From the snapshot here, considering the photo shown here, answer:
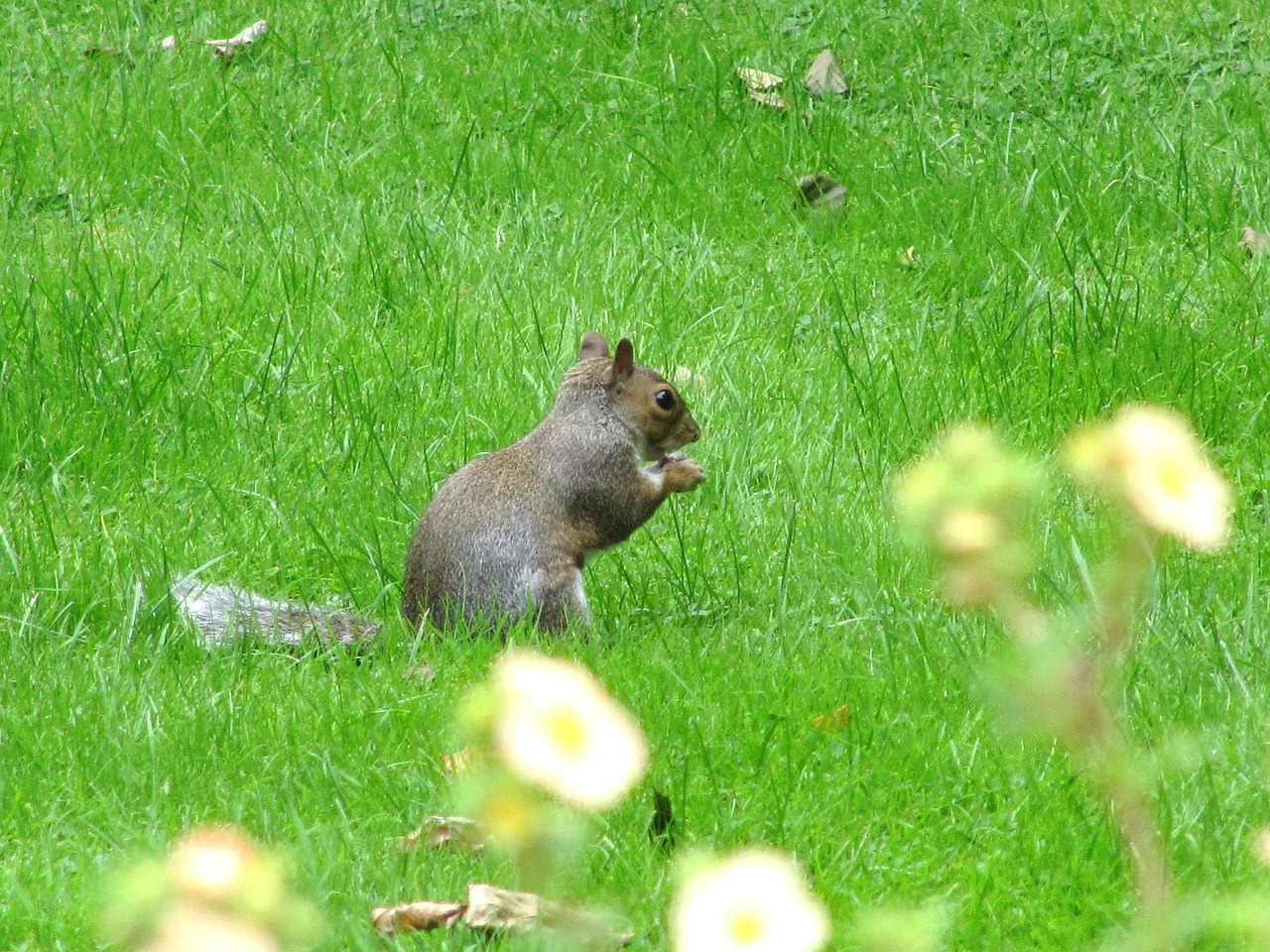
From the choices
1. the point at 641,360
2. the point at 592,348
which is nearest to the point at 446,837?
the point at 592,348

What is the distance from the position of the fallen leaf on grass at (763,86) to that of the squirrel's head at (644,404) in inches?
94.5

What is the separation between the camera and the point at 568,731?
1.99 feet

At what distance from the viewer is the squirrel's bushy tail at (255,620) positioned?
3.25 metres

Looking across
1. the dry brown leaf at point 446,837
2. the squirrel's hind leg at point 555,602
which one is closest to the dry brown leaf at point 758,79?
the squirrel's hind leg at point 555,602

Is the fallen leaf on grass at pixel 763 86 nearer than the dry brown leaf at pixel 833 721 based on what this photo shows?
No

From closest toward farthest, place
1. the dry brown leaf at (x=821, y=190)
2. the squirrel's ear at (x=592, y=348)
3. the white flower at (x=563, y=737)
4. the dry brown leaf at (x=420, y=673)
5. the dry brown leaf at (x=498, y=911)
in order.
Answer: the white flower at (x=563, y=737), the dry brown leaf at (x=498, y=911), the dry brown leaf at (x=420, y=673), the squirrel's ear at (x=592, y=348), the dry brown leaf at (x=821, y=190)

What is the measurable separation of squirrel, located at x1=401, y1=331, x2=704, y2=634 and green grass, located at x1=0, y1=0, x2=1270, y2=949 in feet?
0.44

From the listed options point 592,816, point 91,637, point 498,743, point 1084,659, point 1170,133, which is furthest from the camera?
point 1170,133

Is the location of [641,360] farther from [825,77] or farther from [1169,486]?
[1169,486]

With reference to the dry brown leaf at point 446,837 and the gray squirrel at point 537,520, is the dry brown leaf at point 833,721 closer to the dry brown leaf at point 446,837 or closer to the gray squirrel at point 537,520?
the dry brown leaf at point 446,837

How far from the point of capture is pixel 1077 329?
4.45 m

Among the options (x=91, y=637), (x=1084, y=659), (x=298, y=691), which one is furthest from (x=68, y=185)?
(x=1084, y=659)

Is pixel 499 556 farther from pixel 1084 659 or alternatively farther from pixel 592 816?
pixel 1084 659

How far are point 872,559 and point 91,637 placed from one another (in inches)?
63.5
